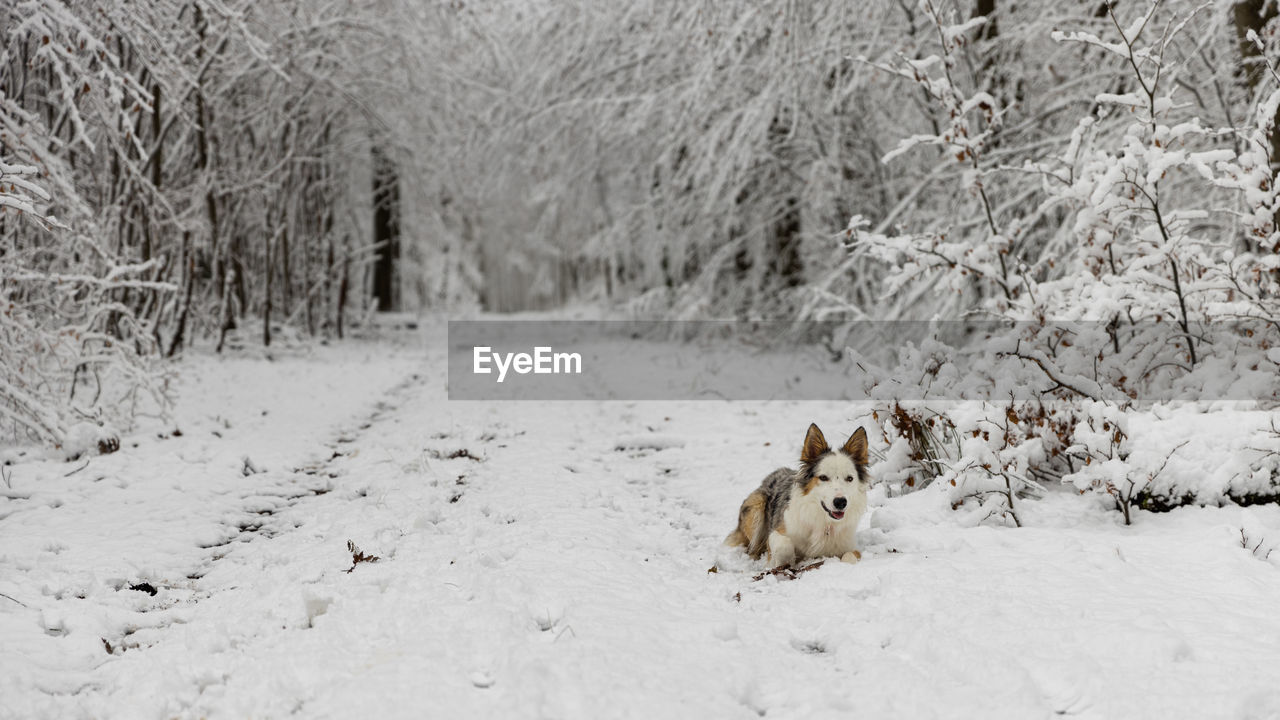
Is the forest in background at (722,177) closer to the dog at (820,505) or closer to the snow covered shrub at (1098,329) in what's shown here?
the snow covered shrub at (1098,329)

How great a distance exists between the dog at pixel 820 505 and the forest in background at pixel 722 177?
103 cm

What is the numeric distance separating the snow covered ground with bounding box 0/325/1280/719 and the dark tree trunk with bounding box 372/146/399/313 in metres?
14.5

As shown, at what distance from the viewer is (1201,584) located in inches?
139

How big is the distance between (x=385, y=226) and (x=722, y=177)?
Answer: 1324 centimetres

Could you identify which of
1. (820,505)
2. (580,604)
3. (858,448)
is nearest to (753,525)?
(820,505)

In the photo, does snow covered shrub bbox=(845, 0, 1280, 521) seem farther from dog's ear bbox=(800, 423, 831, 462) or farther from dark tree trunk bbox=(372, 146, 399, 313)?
dark tree trunk bbox=(372, 146, 399, 313)

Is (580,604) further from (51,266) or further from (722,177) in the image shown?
(722,177)

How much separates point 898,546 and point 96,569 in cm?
446

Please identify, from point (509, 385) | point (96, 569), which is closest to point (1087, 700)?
point (96, 569)

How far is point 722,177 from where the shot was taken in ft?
38.8

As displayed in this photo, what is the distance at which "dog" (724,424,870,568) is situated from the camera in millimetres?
3922

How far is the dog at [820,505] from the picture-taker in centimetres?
392

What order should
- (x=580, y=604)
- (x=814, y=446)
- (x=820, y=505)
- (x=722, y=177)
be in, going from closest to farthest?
(x=580, y=604), (x=820, y=505), (x=814, y=446), (x=722, y=177)

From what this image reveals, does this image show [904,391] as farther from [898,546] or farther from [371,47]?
[371,47]
